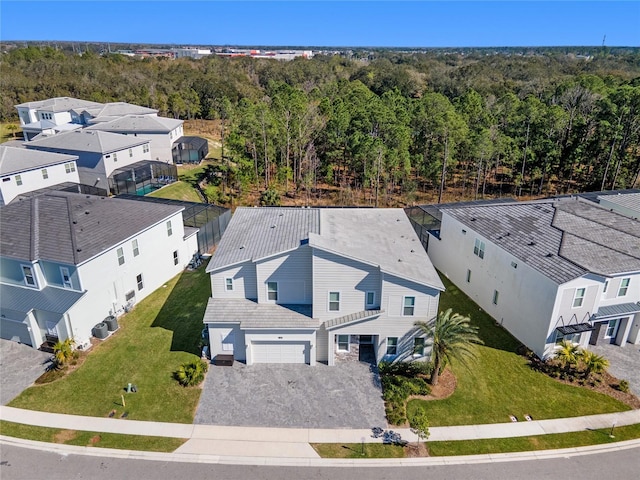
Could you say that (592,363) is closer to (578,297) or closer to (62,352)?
(578,297)

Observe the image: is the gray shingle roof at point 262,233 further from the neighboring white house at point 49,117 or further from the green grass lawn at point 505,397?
the neighboring white house at point 49,117

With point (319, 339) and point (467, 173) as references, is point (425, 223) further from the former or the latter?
point (467, 173)

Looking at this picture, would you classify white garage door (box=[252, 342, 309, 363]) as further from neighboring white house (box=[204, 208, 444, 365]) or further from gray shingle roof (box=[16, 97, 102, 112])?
gray shingle roof (box=[16, 97, 102, 112])

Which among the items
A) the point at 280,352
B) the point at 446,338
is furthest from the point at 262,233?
the point at 446,338

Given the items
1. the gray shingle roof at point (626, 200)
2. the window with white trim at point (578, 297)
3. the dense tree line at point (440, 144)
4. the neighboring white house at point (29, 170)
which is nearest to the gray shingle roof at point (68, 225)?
the neighboring white house at point (29, 170)

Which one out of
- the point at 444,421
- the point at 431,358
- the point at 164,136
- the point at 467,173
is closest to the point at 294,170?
the point at 164,136
